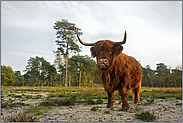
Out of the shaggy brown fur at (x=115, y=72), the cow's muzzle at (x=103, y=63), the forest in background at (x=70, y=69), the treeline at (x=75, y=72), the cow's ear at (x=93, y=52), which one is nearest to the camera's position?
the cow's muzzle at (x=103, y=63)

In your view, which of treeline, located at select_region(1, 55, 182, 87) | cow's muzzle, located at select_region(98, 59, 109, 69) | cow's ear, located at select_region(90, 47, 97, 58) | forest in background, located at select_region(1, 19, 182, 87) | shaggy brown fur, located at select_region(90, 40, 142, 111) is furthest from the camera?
treeline, located at select_region(1, 55, 182, 87)

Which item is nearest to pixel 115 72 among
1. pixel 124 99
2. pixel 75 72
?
pixel 124 99

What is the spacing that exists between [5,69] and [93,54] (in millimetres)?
37749

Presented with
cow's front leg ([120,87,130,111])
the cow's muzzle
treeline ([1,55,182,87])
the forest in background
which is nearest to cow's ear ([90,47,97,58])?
the cow's muzzle

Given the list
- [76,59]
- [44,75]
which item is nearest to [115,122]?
[76,59]

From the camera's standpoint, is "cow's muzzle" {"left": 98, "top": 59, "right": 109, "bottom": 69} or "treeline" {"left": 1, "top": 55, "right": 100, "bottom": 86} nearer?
"cow's muzzle" {"left": 98, "top": 59, "right": 109, "bottom": 69}

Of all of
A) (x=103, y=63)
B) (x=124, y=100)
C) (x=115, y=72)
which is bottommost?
(x=124, y=100)

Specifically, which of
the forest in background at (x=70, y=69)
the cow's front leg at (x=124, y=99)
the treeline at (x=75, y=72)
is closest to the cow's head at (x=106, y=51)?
the cow's front leg at (x=124, y=99)

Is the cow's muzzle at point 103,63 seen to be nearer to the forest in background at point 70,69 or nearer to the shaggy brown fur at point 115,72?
the shaggy brown fur at point 115,72

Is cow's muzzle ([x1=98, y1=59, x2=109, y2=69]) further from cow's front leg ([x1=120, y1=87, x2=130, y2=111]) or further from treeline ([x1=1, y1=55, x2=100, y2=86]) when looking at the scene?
treeline ([x1=1, y1=55, x2=100, y2=86])

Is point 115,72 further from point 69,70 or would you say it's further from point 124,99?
point 69,70

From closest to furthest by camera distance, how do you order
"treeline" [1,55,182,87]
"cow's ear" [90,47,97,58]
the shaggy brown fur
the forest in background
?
1. the shaggy brown fur
2. "cow's ear" [90,47,97,58]
3. the forest in background
4. "treeline" [1,55,182,87]

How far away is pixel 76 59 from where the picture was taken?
123ft

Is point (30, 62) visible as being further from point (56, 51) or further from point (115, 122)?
point (115, 122)
